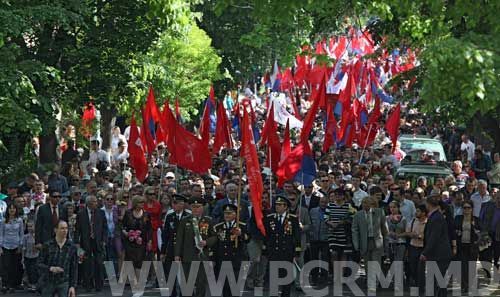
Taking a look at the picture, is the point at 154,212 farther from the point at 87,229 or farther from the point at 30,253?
the point at 30,253

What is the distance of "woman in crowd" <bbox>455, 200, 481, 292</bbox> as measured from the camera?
1908 cm

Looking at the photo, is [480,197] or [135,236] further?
[480,197]

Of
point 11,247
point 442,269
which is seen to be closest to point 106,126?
point 11,247

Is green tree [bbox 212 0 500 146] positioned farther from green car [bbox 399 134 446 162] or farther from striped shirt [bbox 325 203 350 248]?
green car [bbox 399 134 446 162]

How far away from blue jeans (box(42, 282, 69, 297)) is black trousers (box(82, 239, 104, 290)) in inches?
195

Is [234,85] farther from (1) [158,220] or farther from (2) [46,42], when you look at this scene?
(1) [158,220]

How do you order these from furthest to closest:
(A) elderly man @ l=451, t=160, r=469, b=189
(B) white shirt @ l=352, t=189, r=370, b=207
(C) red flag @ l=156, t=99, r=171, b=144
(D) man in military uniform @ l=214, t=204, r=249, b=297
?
(A) elderly man @ l=451, t=160, r=469, b=189, (C) red flag @ l=156, t=99, r=171, b=144, (B) white shirt @ l=352, t=189, r=370, b=207, (D) man in military uniform @ l=214, t=204, r=249, b=297

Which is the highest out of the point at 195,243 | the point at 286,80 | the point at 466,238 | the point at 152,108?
the point at 286,80

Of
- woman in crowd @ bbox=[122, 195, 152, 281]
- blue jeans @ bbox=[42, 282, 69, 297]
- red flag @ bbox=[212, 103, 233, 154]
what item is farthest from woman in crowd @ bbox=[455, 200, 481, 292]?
red flag @ bbox=[212, 103, 233, 154]

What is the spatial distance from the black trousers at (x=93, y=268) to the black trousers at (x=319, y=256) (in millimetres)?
3449

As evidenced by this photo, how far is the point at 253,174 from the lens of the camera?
57.4 feet

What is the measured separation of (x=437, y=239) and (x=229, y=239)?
2.91 meters

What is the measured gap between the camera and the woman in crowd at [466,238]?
19078 millimetres

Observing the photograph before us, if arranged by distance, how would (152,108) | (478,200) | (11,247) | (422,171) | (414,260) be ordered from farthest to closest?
(422,171), (152,108), (478,200), (11,247), (414,260)
